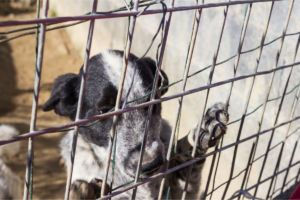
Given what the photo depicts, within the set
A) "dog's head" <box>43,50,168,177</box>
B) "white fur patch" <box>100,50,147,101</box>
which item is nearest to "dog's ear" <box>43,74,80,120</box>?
"dog's head" <box>43,50,168,177</box>

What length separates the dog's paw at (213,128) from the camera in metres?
1.73

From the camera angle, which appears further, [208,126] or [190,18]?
[190,18]

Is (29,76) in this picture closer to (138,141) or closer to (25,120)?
(25,120)

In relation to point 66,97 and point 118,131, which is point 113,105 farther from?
point 66,97

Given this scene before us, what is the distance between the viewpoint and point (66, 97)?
219 cm

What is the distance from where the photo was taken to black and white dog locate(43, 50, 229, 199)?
1758 mm

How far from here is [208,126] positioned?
1.79 m

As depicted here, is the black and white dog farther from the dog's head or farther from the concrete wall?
the concrete wall

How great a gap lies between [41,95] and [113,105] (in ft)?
10.1

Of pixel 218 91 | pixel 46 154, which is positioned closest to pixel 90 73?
pixel 218 91

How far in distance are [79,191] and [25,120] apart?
9.22 feet

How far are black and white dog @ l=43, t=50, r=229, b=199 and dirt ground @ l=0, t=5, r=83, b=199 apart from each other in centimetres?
126

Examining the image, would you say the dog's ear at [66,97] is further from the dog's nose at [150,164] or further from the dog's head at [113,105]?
the dog's nose at [150,164]

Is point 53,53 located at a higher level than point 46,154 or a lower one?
higher
